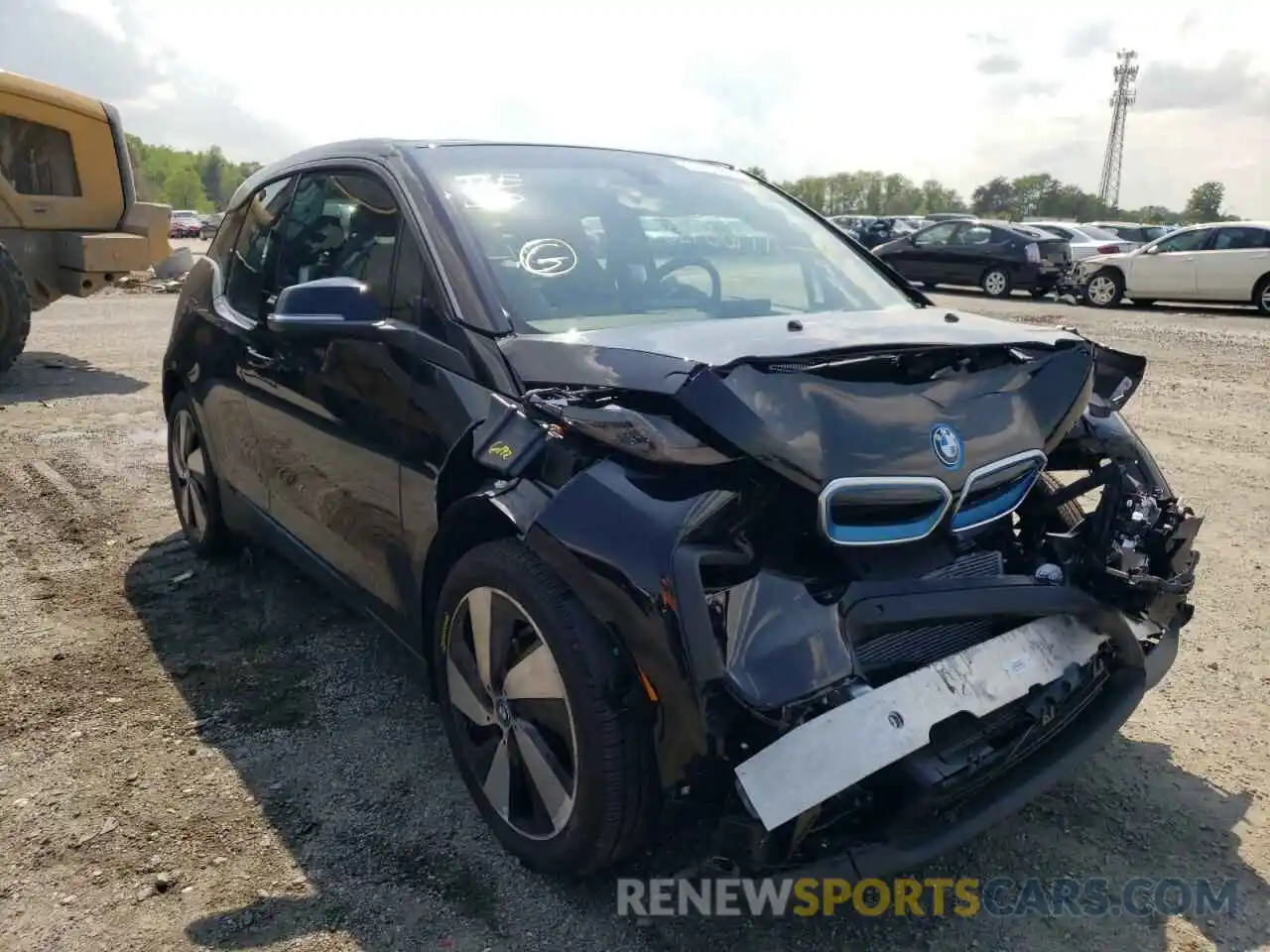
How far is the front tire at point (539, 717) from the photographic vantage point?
225 centimetres

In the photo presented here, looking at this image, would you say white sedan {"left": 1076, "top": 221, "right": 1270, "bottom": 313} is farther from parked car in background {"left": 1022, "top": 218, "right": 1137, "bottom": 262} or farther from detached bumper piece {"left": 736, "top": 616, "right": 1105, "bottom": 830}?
detached bumper piece {"left": 736, "top": 616, "right": 1105, "bottom": 830}

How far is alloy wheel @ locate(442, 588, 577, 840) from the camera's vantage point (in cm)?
241

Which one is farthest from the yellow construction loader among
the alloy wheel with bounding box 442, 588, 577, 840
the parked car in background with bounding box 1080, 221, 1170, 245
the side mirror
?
the parked car in background with bounding box 1080, 221, 1170, 245

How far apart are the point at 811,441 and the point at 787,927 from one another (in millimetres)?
1184

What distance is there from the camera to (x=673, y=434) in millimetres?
2246

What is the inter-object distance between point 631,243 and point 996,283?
1838cm

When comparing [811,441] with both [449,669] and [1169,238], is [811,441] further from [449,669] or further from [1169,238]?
[1169,238]

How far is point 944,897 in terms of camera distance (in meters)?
2.57

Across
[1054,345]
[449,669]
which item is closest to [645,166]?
[1054,345]

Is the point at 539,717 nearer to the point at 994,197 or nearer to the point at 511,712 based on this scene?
the point at 511,712

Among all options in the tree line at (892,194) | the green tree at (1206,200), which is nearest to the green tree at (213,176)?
the tree line at (892,194)

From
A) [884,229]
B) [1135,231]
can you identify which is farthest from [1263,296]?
[1135,231]

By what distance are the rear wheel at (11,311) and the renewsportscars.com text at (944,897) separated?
9.18 meters

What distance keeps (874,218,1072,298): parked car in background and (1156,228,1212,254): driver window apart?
1.97 metres
